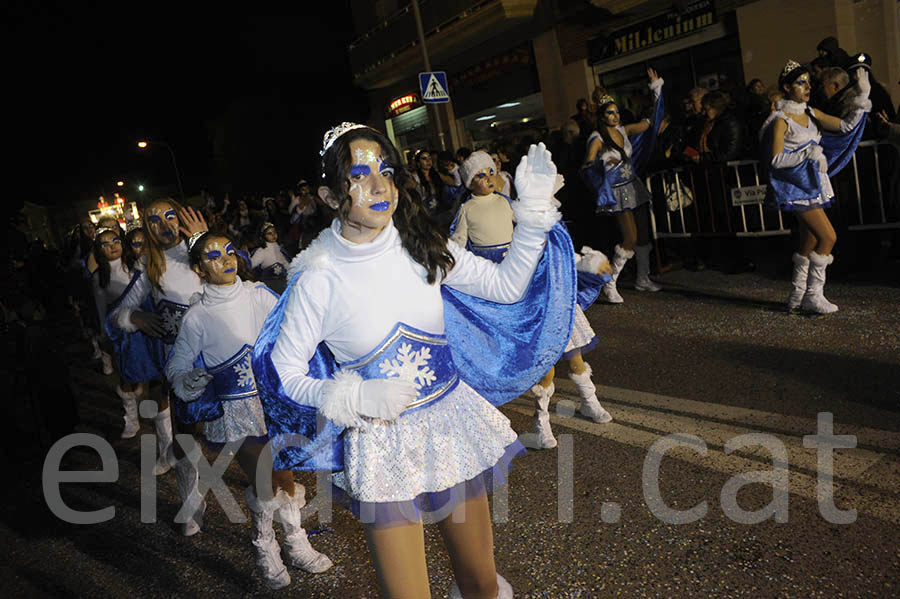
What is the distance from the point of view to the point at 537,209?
237cm

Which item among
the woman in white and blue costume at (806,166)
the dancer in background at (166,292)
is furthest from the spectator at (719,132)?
the dancer in background at (166,292)

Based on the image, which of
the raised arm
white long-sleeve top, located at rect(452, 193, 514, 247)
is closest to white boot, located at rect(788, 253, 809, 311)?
white long-sleeve top, located at rect(452, 193, 514, 247)

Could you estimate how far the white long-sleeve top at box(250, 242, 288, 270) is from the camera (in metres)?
10.4

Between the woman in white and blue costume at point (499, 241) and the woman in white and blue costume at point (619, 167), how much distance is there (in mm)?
3076

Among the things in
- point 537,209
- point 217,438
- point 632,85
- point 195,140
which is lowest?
point 217,438

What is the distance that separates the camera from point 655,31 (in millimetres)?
14078

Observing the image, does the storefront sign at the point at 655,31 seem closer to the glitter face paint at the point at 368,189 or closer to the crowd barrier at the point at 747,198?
the crowd barrier at the point at 747,198

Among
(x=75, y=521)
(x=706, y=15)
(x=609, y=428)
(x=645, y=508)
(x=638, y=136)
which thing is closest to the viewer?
(x=645, y=508)

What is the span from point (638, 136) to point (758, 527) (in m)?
5.58

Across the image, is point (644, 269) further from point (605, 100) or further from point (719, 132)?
point (605, 100)

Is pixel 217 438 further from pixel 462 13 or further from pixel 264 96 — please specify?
pixel 264 96

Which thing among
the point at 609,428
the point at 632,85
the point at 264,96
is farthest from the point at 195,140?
the point at 609,428

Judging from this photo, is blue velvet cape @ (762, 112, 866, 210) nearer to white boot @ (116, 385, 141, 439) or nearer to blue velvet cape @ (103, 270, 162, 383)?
blue velvet cape @ (103, 270, 162, 383)

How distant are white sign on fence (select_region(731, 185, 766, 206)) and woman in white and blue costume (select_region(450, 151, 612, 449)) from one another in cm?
434
